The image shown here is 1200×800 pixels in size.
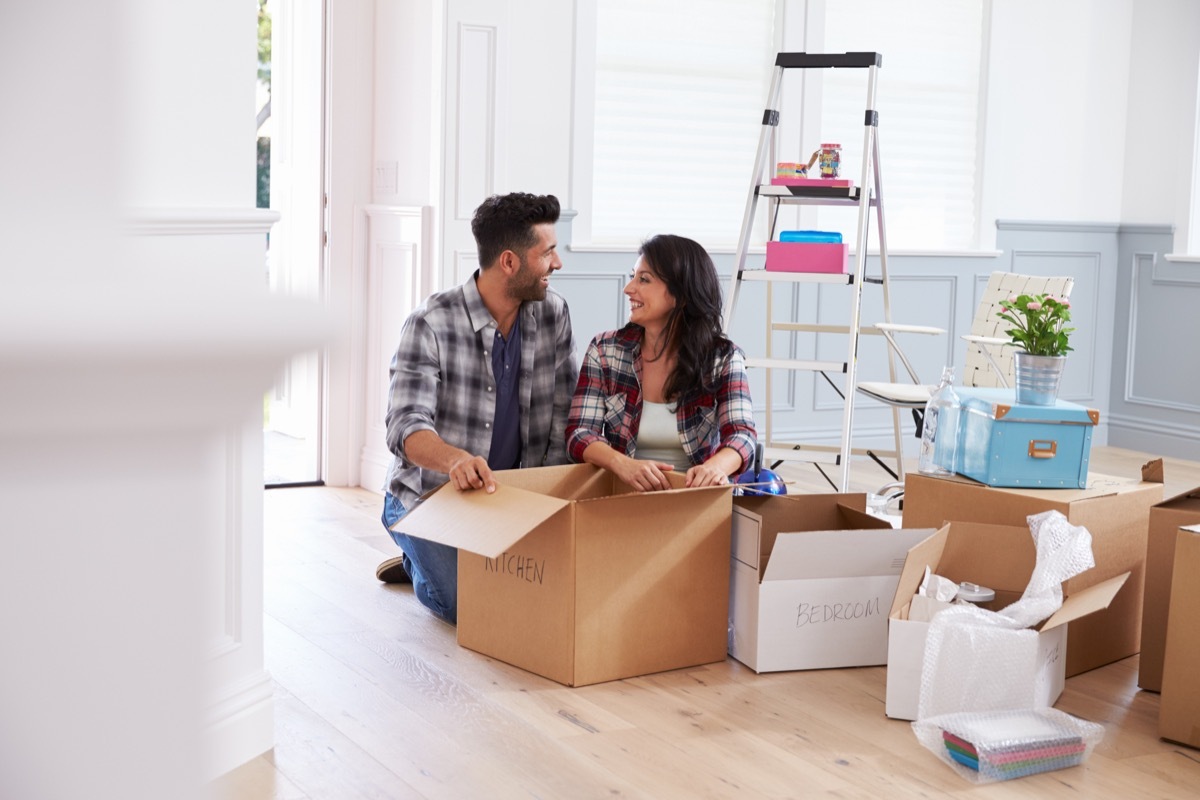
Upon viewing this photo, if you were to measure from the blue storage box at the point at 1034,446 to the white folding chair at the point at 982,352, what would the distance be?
1.47 meters

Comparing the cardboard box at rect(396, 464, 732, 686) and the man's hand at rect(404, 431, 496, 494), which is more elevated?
the man's hand at rect(404, 431, 496, 494)

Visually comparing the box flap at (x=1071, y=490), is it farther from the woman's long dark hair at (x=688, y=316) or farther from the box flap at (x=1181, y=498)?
the woman's long dark hair at (x=688, y=316)

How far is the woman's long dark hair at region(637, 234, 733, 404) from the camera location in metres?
3.04

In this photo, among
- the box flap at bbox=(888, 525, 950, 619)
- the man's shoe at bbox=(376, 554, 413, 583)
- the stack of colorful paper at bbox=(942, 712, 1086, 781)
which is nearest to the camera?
the stack of colorful paper at bbox=(942, 712, 1086, 781)

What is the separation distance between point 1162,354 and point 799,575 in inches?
162

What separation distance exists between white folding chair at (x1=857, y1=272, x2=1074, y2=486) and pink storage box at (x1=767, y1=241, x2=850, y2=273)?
48 cm

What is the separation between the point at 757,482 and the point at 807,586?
378 mm

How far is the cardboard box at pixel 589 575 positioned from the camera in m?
2.50

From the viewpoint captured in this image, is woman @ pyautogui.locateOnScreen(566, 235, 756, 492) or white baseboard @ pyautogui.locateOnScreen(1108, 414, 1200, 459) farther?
white baseboard @ pyautogui.locateOnScreen(1108, 414, 1200, 459)

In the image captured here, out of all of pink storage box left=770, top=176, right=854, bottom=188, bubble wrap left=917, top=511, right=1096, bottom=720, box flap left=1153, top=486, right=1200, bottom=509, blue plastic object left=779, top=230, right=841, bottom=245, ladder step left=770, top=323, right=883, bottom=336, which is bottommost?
bubble wrap left=917, top=511, right=1096, bottom=720

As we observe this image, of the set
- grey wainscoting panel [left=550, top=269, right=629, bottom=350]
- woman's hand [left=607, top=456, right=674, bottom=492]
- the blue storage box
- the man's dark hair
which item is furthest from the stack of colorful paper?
grey wainscoting panel [left=550, top=269, right=629, bottom=350]

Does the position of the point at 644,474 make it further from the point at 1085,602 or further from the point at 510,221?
the point at 1085,602

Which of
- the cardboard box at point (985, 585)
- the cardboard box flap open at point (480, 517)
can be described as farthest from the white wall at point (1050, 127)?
the cardboard box at point (985, 585)

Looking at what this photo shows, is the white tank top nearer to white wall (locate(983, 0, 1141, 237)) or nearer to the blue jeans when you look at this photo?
the blue jeans
